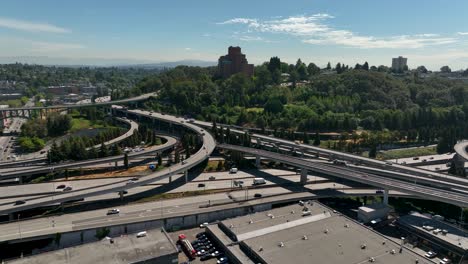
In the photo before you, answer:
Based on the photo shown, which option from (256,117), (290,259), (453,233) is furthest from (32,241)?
(256,117)

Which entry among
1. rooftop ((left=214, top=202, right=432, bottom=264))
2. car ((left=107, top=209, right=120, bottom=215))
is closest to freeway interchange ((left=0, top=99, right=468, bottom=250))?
car ((left=107, top=209, right=120, bottom=215))

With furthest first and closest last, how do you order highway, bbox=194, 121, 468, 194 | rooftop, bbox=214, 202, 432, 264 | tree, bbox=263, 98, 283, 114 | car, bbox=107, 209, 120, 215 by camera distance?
1. tree, bbox=263, 98, 283, 114
2. highway, bbox=194, 121, 468, 194
3. car, bbox=107, 209, 120, 215
4. rooftop, bbox=214, 202, 432, 264

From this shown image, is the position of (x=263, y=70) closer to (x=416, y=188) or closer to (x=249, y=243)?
(x=416, y=188)

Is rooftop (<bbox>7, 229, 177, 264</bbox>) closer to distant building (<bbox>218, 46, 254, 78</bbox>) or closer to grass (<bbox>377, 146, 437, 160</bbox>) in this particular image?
grass (<bbox>377, 146, 437, 160</bbox>)

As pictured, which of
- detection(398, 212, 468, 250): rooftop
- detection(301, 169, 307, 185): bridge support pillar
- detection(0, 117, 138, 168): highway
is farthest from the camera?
detection(0, 117, 138, 168): highway

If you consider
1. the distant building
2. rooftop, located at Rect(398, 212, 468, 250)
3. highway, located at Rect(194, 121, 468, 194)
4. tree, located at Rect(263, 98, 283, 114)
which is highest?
the distant building

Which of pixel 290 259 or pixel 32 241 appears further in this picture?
pixel 32 241

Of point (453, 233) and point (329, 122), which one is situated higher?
point (329, 122)
